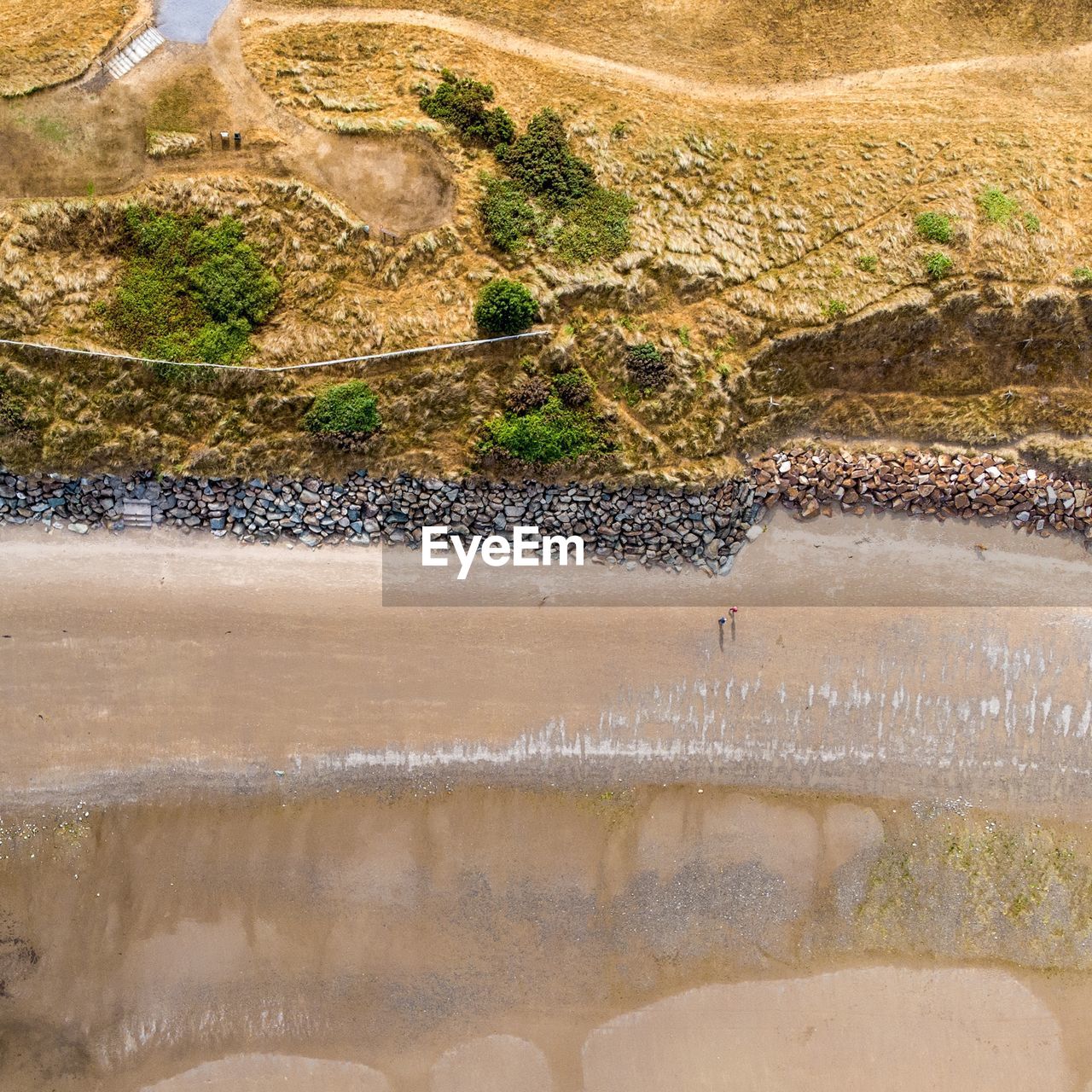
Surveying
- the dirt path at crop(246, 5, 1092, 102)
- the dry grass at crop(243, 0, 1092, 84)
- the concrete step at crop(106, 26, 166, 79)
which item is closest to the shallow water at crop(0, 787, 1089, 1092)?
the concrete step at crop(106, 26, 166, 79)

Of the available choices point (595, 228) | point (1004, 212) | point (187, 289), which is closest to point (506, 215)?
point (595, 228)

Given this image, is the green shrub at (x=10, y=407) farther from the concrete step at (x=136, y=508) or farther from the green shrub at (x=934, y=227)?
the green shrub at (x=934, y=227)

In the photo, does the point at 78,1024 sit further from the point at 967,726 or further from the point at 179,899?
the point at 967,726

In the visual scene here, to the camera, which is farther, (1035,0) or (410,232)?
(1035,0)

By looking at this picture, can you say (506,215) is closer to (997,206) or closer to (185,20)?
(185,20)

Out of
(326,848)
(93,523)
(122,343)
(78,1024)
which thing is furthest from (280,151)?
(78,1024)

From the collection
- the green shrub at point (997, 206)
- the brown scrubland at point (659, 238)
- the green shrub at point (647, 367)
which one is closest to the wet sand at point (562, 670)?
the brown scrubland at point (659, 238)

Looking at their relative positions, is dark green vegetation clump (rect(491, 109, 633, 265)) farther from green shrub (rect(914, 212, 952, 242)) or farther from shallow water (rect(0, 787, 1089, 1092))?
shallow water (rect(0, 787, 1089, 1092))

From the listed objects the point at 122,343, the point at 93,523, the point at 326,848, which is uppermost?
the point at 122,343
